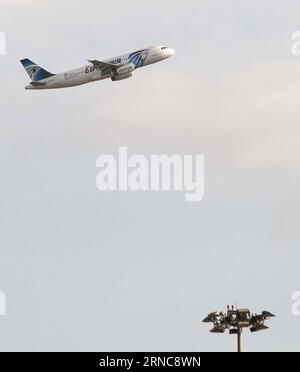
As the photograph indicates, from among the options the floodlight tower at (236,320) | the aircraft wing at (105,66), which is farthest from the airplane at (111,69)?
the floodlight tower at (236,320)

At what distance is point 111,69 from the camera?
189500 millimetres

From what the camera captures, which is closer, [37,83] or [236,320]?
[236,320]

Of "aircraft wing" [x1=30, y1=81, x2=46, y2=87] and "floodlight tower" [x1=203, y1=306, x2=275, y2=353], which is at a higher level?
"aircraft wing" [x1=30, y1=81, x2=46, y2=87]

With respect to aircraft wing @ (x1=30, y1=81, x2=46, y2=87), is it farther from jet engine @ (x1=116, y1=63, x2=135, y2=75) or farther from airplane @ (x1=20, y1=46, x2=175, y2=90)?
jet engine @ (x1=116, y1=63, x2=135, y2=75)

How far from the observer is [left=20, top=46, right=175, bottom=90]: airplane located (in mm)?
188375

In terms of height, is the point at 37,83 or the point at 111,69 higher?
the point at 37,83

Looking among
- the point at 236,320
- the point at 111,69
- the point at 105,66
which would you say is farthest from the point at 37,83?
the point at 236,320

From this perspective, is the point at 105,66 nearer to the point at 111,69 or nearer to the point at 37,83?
the point at 111,69

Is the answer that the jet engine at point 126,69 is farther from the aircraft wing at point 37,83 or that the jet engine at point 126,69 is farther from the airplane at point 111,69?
the aircraft wing at point 37,83

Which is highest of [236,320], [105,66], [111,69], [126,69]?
[105,66]

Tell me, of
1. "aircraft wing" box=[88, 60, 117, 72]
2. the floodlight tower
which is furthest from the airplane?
the floodlight tower
